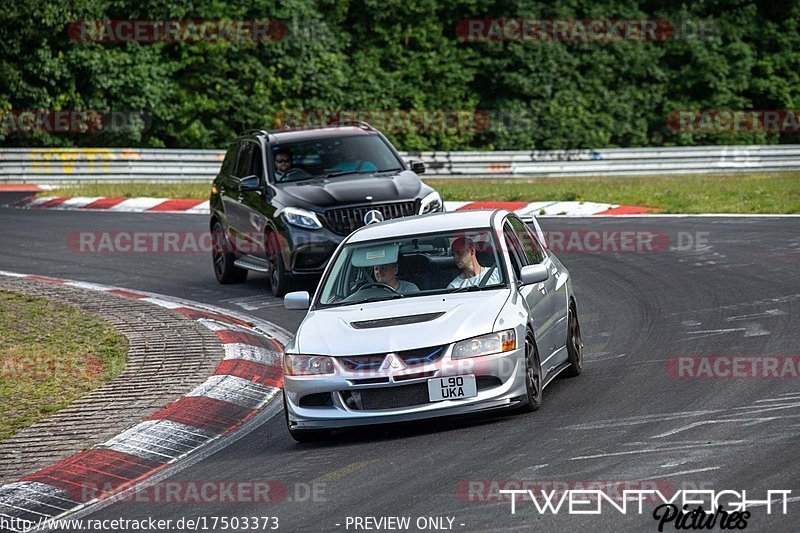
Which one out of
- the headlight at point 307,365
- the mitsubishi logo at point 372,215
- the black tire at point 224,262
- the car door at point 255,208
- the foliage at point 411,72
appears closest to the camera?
the headlight at point 307,365

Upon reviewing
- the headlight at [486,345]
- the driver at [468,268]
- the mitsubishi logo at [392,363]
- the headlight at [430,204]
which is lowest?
the headlight at [430,204]

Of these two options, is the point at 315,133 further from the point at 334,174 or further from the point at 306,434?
the point at 306,434

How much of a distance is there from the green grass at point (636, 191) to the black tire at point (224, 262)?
26.5 feet

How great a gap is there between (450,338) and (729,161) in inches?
1140

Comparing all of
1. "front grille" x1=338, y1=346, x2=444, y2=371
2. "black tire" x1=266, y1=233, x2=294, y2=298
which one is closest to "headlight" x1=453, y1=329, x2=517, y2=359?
"front grille" x1=338, y1=346, x2=444, y2=371

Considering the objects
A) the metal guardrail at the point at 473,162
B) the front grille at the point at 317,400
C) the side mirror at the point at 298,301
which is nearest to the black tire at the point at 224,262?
the side mirror at the point at 298,301

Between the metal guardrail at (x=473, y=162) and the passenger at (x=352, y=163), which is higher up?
the passenger at (x=352, y=163)

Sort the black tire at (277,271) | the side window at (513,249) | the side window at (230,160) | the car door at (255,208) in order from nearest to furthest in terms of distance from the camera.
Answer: the side window at (513,249) < the black tire at (277,271) < the car door at (255,208) < the side window at (230,160)

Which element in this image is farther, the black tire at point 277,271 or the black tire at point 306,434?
the black tire at point 277,271

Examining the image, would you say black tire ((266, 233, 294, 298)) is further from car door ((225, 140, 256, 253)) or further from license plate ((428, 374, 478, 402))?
license plate ((428, 374, 478, 402))

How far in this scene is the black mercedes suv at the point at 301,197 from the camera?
15.5 meters

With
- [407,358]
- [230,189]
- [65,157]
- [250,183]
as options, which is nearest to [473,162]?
[65,157]

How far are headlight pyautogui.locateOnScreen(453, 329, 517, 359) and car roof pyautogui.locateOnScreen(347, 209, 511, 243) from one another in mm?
1442

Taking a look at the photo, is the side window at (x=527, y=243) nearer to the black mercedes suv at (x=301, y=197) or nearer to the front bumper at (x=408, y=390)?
the front bumper at (x=408, y=390)
